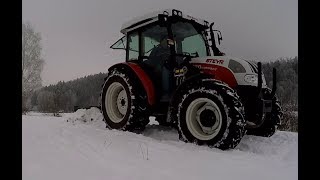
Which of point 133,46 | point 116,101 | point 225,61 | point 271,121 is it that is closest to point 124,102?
point 116,101

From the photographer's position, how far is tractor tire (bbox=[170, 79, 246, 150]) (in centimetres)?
388

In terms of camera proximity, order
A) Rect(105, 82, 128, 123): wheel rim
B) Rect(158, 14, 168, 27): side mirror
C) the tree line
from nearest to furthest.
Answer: Rect(158, 14, 168, 27): side mirror → the tree line → Rect(105, 82, 128, 123): wheel rim

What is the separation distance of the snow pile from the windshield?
1944mm

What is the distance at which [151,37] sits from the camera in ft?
18.2

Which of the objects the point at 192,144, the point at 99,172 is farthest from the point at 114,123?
the point at 99,172

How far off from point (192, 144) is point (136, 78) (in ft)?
5.03

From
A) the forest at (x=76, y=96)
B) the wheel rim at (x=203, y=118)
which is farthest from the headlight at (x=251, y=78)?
the wheel rim at (x=203, y=118)

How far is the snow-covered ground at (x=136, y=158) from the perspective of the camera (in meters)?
2.69

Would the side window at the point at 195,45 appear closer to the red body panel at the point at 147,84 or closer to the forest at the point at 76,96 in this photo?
the red body panel at the point at 147,84

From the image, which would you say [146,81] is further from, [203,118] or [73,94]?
[73,94]

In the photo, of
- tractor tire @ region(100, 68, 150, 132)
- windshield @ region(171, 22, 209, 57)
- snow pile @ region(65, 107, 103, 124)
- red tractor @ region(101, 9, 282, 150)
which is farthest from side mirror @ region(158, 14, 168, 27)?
snow pile @ region(65, 107, 103, 124)

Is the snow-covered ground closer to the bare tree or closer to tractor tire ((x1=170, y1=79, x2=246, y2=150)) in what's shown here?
tractor tire ((x1=170, y1=79, x2=246, y2=150))

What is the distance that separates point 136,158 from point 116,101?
2.57m
